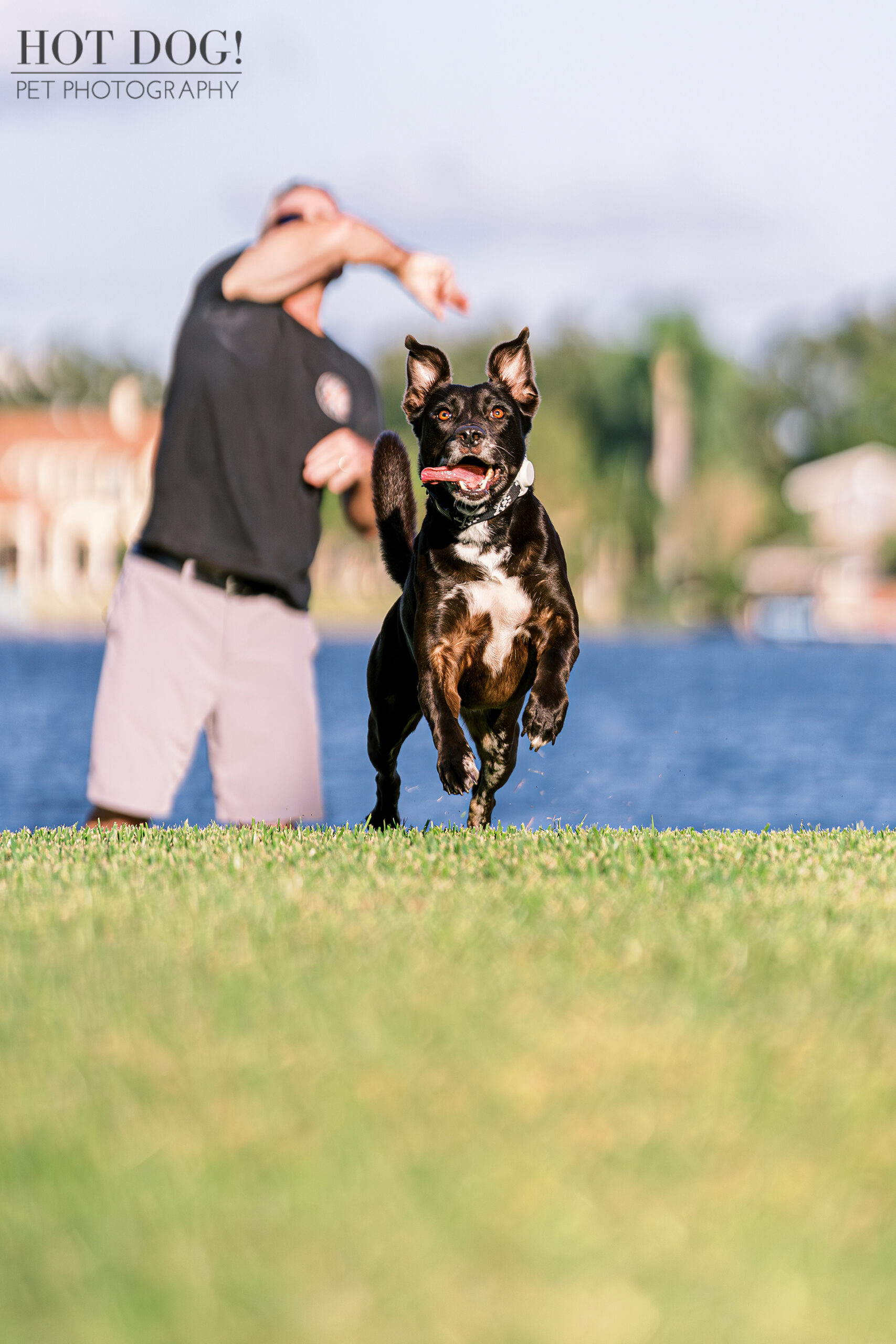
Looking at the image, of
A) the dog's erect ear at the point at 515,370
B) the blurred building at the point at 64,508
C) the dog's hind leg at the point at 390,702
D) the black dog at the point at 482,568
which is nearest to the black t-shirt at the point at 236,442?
the dog's hind leg at the point at 390,702

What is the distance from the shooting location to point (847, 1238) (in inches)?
118

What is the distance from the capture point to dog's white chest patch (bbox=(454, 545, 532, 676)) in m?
6.42

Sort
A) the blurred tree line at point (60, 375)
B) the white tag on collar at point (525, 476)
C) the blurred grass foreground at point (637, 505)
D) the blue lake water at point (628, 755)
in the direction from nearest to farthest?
the white tag on collar at point (525, 476) < the blue lake water at point (628, 755) < the blurred grass foreground at point (637, 505) < the blurred tree line at point (60, 375)

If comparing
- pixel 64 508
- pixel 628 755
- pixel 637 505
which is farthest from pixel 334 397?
pixel 637 505

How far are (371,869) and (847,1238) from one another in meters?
3.16

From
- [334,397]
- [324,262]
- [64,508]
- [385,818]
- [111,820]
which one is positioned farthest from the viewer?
[64,508]

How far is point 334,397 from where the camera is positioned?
7746 millimetres

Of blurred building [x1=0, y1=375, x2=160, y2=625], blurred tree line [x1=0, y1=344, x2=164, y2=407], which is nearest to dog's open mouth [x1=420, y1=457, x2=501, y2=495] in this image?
blurred building [x1=0, y1=375, x2=160, y2=625]

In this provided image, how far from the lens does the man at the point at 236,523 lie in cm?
755

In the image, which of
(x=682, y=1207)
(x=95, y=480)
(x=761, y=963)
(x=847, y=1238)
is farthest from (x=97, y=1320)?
(x=95, y=480)

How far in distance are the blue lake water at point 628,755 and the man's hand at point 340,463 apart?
1.65m

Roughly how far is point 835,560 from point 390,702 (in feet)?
294

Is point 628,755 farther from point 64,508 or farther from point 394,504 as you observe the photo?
point 64,508

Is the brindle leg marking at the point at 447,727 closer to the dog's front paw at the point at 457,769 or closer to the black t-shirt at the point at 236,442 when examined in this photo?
the dog's front paw at the point at 457,769
